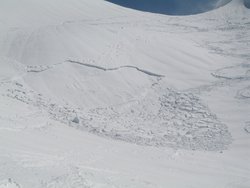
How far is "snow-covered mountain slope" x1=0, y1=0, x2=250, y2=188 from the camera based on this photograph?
9.73 metres

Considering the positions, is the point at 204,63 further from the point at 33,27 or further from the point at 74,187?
the point at 74,187

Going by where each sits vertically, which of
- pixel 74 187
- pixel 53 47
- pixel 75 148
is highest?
pixel 53 47

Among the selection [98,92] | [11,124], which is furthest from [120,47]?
[11,124]

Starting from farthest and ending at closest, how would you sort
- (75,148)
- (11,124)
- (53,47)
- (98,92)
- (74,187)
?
(53,47) < (98,92) < (11,124) < (75,148) < (74,187)

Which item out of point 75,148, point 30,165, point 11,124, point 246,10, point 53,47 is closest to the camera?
point 30,165

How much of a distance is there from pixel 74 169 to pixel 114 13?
18.9 meters

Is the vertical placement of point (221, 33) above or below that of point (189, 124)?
above

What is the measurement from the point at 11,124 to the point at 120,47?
9.30 metres

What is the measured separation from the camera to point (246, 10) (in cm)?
2938

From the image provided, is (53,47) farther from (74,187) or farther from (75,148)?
(74,187)

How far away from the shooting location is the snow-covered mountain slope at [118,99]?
973 centimetres

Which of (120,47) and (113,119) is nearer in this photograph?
(113,119)

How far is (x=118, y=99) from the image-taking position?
16.0 m

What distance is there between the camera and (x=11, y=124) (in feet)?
37.6
